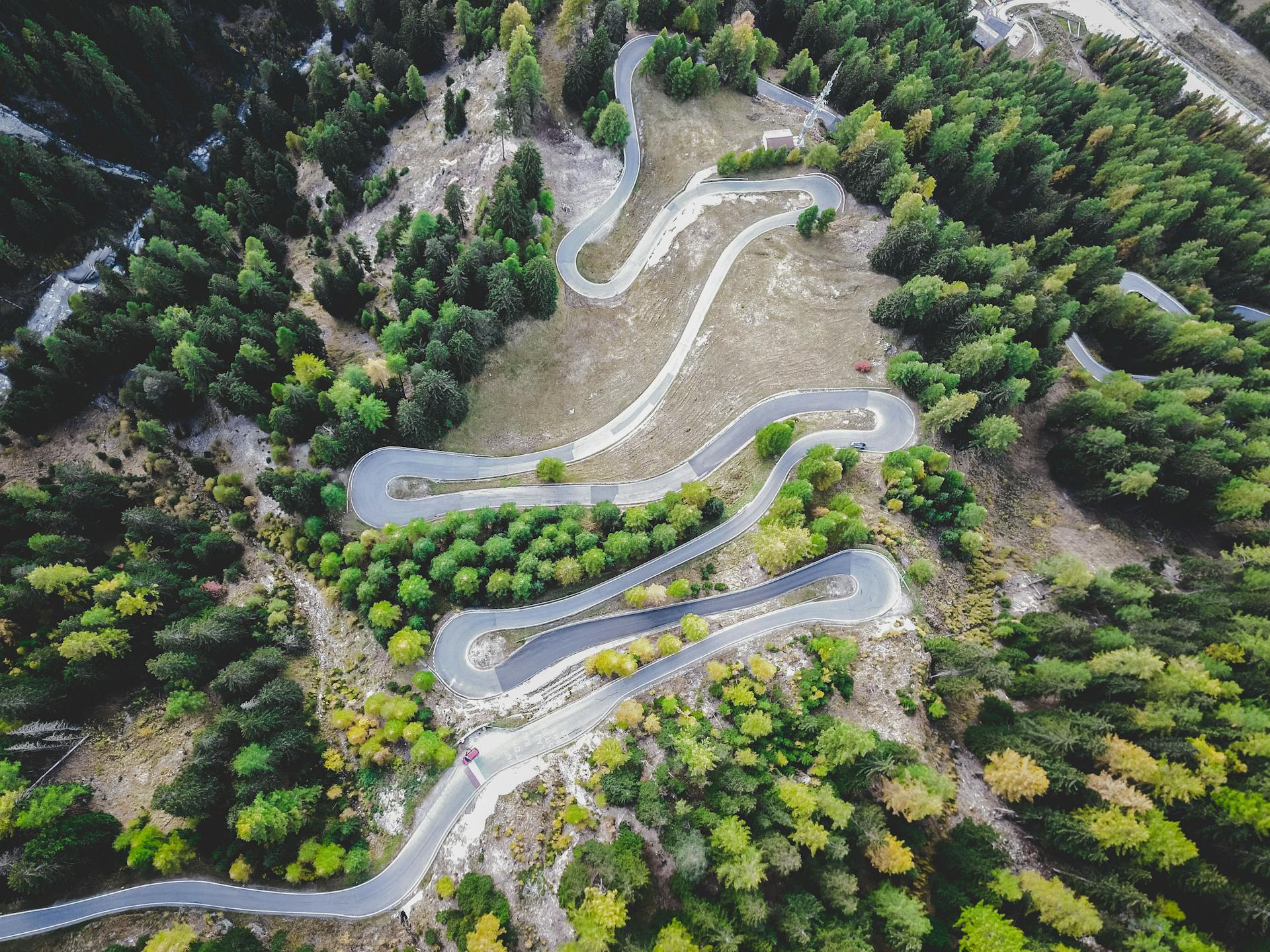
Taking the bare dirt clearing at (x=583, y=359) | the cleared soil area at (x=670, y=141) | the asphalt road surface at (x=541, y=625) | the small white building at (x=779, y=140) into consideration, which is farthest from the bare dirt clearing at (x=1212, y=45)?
the asphalt road surface at (x=541, y=625)

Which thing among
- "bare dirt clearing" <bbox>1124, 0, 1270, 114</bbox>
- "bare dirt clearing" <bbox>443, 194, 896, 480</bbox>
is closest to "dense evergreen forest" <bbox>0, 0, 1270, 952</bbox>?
"bare dirt clearing" <bbox>443, 194, 896, 480</bbox>

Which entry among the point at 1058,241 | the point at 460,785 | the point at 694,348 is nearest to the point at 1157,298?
the point at 1058,241

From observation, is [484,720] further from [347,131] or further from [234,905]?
[347,131]

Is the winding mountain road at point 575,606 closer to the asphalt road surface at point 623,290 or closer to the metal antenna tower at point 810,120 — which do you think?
the asphalt road surface at point 623,290

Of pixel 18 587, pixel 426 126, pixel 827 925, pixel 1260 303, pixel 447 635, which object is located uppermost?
pixel 1260 303

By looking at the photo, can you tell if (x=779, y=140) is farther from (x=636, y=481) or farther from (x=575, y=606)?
(x=575, y=606)

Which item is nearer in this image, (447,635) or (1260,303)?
(447,635)

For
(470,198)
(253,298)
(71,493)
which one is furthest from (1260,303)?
(71,493)

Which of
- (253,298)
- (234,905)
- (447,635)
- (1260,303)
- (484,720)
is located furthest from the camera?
(1260,303)
